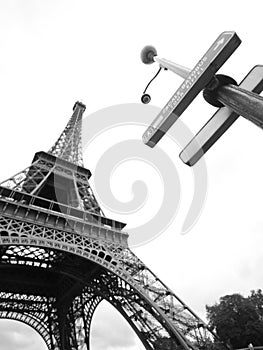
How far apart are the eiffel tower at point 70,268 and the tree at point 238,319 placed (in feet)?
4.01

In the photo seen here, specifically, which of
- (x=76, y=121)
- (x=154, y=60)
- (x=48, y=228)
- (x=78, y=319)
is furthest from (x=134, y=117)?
(x=76, y=121)

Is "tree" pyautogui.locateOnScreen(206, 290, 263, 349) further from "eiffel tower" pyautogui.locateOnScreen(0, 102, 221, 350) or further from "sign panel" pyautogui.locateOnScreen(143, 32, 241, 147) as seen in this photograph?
"sign panel" pyautogui.locateOnScreen(143, 32, 241, 147)

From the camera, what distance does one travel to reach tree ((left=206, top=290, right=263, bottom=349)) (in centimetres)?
1605

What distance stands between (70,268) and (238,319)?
40.6 feet

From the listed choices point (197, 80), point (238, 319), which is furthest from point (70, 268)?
point (197, 80)

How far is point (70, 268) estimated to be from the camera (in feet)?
70.6

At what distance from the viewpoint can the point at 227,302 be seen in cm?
1806

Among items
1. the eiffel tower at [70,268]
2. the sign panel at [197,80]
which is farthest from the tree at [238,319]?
the sign panel at [197,80]

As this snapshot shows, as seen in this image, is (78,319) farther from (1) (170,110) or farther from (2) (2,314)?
(1) (170,110)

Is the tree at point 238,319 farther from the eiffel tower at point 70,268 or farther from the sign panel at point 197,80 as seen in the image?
the sign panel at point 197,80

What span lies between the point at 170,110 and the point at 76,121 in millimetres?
33902

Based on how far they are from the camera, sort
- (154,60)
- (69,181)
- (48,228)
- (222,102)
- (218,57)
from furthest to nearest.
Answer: (69,181)
(48,228)
(154,60)
(222,102)
(218,57)

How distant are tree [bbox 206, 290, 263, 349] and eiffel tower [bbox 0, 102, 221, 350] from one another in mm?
1222

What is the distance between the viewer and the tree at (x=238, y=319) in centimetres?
1605
